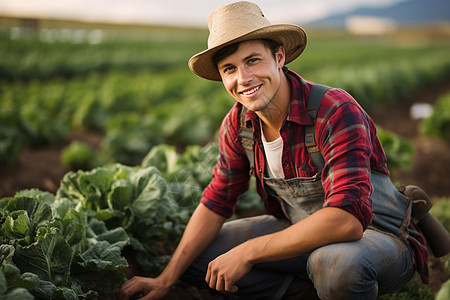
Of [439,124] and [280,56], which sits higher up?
[280,56]

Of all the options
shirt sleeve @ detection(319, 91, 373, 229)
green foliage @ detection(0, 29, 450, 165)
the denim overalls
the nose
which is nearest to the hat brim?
the nose

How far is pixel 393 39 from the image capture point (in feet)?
234

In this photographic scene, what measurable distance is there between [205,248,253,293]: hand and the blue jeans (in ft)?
1.06

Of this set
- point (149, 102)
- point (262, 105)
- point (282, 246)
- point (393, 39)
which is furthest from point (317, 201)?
point (393, 39)

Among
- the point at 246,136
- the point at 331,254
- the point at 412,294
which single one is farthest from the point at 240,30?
the point at 412,294

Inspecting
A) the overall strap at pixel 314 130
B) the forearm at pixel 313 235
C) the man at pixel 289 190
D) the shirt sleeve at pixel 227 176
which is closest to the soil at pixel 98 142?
the man at pixel 289 190

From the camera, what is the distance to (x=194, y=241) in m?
2.66

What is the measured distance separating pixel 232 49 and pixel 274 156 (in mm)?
598

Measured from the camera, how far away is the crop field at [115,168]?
2.30m

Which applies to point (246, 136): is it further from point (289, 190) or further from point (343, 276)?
point (343, 276)

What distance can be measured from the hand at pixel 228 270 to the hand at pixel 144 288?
0.43 metres

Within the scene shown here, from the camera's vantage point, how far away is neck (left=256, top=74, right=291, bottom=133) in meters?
2.39

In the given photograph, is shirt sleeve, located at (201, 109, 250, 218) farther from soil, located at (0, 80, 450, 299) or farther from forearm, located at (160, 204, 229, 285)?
soil, located at (0, 80, 450, 299)

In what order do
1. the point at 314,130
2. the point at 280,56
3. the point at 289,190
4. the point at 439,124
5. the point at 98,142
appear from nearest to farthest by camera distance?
the point at 314,130, the point at 280,56, the point at 289,190, the point at 98,142, the point at 439,124
